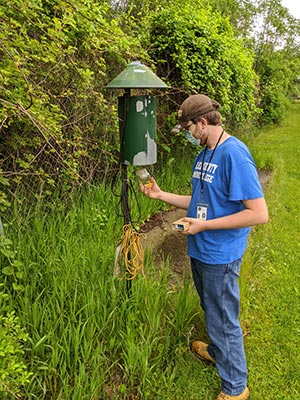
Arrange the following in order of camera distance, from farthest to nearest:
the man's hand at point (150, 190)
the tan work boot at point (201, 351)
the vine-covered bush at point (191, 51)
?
the vine-covered bush at point (191, 51), the tan work boot at point (201, 351), the man's hand at point (150, 190)

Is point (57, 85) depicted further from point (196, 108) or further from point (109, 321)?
point (109, 321)

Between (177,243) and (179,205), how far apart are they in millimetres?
1597

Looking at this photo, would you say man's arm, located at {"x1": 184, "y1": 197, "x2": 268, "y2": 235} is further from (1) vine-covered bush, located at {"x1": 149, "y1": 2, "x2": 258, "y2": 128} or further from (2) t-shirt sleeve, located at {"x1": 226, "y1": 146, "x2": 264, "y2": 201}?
(1) vine-covered bush, located at {"x1": 149, "y1": 2, "x2": 258, "y2": 128}

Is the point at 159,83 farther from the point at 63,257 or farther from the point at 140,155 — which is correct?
the point at 63,257

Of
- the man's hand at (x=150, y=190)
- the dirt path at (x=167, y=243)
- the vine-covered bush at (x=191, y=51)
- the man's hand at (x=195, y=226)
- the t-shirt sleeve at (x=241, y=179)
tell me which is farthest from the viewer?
the vine-covered bush at (x=191, y=51)

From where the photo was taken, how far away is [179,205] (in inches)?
90.1

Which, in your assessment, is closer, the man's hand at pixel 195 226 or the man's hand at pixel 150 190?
the man's hand at pixel 195 226

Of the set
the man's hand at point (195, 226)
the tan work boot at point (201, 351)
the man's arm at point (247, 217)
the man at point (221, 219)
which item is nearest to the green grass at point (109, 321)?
the tan work boot at point (201, 351)

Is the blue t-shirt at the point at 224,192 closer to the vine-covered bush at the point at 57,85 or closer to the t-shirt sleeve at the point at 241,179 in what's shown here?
the t-shirt sleeve at the point at 241,179

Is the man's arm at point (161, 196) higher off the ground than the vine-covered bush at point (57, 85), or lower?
lower

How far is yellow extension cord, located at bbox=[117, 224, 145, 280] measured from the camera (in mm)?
2297

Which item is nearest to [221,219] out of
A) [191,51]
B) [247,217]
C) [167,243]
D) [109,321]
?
[247,217]

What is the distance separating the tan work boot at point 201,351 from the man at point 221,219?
0.28m

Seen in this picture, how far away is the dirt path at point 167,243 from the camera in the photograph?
3291mm
